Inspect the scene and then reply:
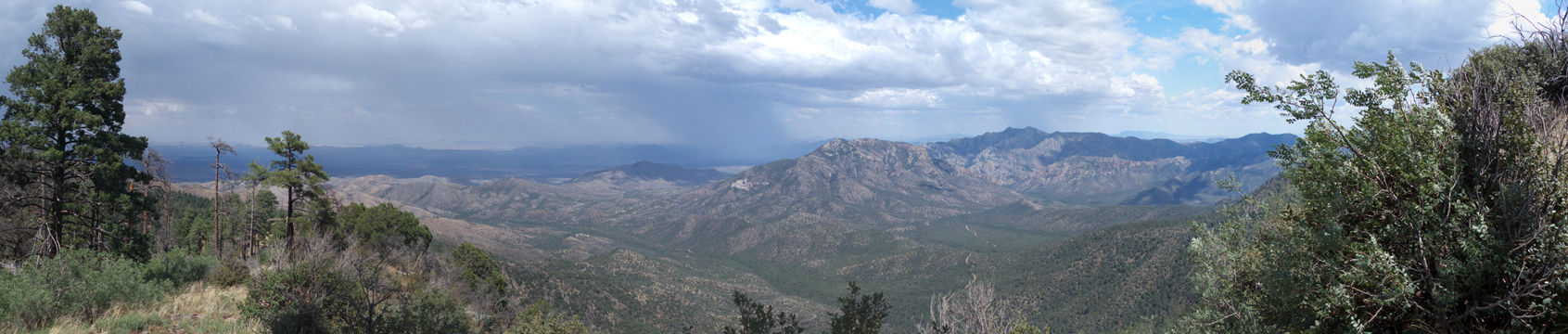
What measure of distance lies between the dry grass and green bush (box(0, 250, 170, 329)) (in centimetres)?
33

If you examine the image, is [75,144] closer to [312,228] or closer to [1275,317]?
[312,228]

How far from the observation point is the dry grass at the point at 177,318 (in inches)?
499

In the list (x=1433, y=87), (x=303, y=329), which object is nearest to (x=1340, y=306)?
(x=1433, y=87)

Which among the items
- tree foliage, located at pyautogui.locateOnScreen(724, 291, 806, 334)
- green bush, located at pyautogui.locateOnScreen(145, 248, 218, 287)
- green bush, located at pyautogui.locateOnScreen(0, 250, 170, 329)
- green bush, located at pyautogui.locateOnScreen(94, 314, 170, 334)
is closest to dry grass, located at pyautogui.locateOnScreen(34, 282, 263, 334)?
green bush, located at pyautogui.locateOnScreen(94, 314, 170, 334)

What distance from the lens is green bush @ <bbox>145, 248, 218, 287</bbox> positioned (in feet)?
60.7

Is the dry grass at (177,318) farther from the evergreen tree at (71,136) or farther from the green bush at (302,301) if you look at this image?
the evergreen tree at (71,136)

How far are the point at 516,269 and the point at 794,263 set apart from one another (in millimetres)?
106218

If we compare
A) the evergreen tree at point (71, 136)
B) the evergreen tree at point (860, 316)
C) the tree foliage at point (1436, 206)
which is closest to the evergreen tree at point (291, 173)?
the evergreen tree at point (71, 136)

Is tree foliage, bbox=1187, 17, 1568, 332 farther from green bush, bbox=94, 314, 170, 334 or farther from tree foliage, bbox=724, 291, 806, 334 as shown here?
green bush, bbox=94, 314, 170, 334

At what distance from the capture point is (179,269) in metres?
19.5

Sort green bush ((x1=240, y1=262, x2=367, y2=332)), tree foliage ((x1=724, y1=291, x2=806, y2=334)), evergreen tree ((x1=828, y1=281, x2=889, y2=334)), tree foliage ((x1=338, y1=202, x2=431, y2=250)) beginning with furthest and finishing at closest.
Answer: tree foliage ((x1=338, y1=202, x2=431, y2=250))
green bush ((x1=240, y1=262, x2=367, y2=332))
evergreen tree ((x1=828, y1=281, x2=889, y2=334))
tree foliage ((x1=724, y1=291, x2=806, y2=334))

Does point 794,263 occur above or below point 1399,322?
below

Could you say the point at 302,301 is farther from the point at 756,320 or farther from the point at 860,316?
the point at 860,316

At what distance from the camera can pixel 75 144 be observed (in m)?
18.9
